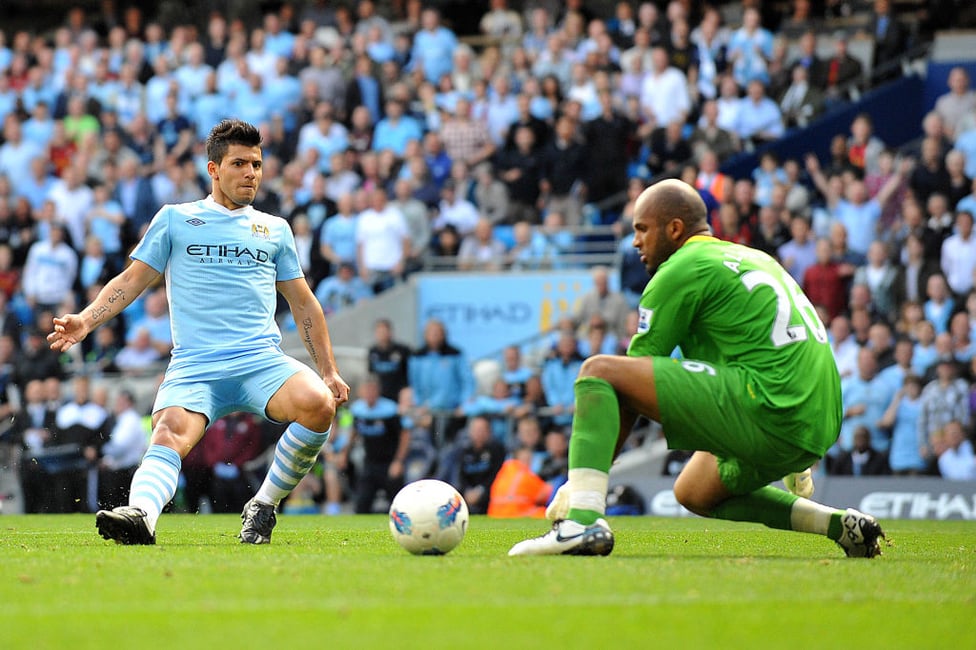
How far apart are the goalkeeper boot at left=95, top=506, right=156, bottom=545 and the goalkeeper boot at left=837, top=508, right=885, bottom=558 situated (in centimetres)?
358

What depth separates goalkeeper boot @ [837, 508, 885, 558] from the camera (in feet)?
25.0

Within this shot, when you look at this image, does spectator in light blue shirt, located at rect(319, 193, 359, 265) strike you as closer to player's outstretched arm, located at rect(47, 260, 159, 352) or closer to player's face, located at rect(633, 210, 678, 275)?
→ player's outstretched arm, located at rect(47, 260, 159, 352)

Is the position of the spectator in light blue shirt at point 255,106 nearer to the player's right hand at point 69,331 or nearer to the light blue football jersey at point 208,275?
the light blue football jersey at point 208,275

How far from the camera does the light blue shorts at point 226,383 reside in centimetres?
852

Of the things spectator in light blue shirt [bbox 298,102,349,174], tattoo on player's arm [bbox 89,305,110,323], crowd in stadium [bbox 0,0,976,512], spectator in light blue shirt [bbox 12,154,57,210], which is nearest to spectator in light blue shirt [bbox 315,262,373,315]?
crowd in stadium [bbox 0,0,976,512]

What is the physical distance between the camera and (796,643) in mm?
4566

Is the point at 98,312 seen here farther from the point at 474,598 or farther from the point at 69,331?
the point at 474,598

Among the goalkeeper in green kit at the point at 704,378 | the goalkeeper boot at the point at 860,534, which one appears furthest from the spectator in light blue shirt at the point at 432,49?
the goalkeeper boot at the point at 860,534

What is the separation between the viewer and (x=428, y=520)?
24.7ft

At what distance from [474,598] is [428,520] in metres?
2.00

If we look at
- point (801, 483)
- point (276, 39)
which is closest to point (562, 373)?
point (801, 483)

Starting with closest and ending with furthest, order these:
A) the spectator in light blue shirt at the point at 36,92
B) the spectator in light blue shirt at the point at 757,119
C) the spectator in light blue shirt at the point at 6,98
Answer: the spectator in light blue shirt at the point at 757,119, the spectator in light blue shirt at the point at 6,98, the spectator in light blue shirt at the point at 36,92

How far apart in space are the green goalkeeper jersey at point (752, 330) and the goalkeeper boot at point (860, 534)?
47cm

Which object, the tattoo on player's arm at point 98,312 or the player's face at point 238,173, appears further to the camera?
the player's face at point 238,173
